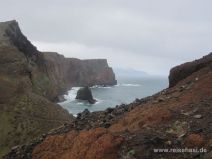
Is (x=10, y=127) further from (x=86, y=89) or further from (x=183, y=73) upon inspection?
(x=86, y=89)

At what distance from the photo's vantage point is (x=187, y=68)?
2436 centimetres

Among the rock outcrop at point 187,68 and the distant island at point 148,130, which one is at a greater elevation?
the rock outcrop at point 187,68

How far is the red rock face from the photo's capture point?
16172 mm

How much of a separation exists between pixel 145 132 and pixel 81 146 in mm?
2432

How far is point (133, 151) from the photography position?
15523 mm

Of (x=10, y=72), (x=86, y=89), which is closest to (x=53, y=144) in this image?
(x=10, y=72)

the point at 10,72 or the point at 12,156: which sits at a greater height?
the point at 10,72

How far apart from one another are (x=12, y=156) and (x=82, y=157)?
15.3 ft

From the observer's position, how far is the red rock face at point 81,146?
1617cm

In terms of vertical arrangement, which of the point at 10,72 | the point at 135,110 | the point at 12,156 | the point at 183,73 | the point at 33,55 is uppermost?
the point at 33,55

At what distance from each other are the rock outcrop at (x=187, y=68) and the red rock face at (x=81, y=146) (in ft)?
25.7

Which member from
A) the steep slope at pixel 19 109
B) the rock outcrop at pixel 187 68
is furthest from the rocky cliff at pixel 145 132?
the steep slope at pixel 19 109

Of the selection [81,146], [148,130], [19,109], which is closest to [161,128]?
[148,130]

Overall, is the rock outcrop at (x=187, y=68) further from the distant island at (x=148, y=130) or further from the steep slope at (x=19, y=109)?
the steep slope at (x=19, y=109)
